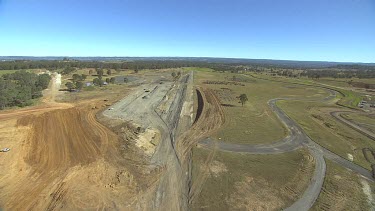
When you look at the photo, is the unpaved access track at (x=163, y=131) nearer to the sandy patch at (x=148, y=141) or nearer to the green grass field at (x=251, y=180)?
the sandy patch at (x=148, y=141)

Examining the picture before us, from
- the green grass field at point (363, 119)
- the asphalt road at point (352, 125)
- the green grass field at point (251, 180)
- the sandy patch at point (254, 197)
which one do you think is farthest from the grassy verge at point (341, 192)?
the green grass field at point (363, 119)

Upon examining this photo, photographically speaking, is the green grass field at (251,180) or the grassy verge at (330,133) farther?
the grassy verge at (330,133)

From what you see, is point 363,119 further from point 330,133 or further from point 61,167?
point 61,167

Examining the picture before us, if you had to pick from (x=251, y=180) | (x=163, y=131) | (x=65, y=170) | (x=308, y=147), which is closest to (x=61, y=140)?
(x=65, y=170)

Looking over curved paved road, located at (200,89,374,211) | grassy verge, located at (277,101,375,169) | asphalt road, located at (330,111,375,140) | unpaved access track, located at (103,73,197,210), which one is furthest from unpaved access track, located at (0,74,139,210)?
asphalt road, located at (330,111,375,140)

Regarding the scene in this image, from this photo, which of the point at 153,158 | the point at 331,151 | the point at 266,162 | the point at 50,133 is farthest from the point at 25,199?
the point at 331,151

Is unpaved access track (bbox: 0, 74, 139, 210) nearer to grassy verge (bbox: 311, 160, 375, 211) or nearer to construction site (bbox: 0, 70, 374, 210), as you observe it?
construction site (bbox: 0, 70, 374, 210)
